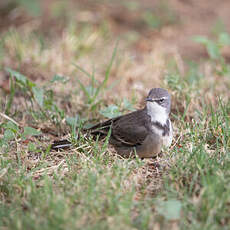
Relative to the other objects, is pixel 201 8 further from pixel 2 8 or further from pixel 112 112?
pixel 112 112

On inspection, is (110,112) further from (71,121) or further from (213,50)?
(213,50)

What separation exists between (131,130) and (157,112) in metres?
0.39

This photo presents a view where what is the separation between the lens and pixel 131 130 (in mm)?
4988

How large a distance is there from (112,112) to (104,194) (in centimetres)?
216

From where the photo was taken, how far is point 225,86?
6.79 metres

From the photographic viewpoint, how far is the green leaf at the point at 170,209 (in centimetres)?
332

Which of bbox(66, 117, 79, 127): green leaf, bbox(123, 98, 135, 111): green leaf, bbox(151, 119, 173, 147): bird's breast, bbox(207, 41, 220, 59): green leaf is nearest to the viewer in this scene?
bbox(151, 119, 173, 147): bird's breast

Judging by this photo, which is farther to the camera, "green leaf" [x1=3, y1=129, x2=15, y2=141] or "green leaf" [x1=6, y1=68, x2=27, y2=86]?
"green leaf" [x1=6, y1=68, x2=27, y2=86]

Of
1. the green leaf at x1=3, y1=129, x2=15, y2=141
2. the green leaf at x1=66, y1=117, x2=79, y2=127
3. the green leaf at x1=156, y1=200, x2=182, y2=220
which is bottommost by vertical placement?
the green leaf at x1=66, y1=117, x2=79, y2=127

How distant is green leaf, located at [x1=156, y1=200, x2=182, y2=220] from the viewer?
3.32m

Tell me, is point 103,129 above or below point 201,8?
below

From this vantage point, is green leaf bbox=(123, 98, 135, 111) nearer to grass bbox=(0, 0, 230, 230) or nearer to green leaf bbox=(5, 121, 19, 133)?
grass bbox=(0, 0, 230, 230)

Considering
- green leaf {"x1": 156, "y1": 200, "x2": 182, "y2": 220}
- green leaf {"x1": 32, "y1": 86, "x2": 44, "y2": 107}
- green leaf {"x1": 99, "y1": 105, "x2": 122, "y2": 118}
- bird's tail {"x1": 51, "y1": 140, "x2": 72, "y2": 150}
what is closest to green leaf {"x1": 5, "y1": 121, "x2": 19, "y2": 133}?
bird's tail {"x1": 51, "y1": 140, "x2": 72, "y2": 150}

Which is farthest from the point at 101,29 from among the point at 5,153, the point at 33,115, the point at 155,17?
the point at 5,153
